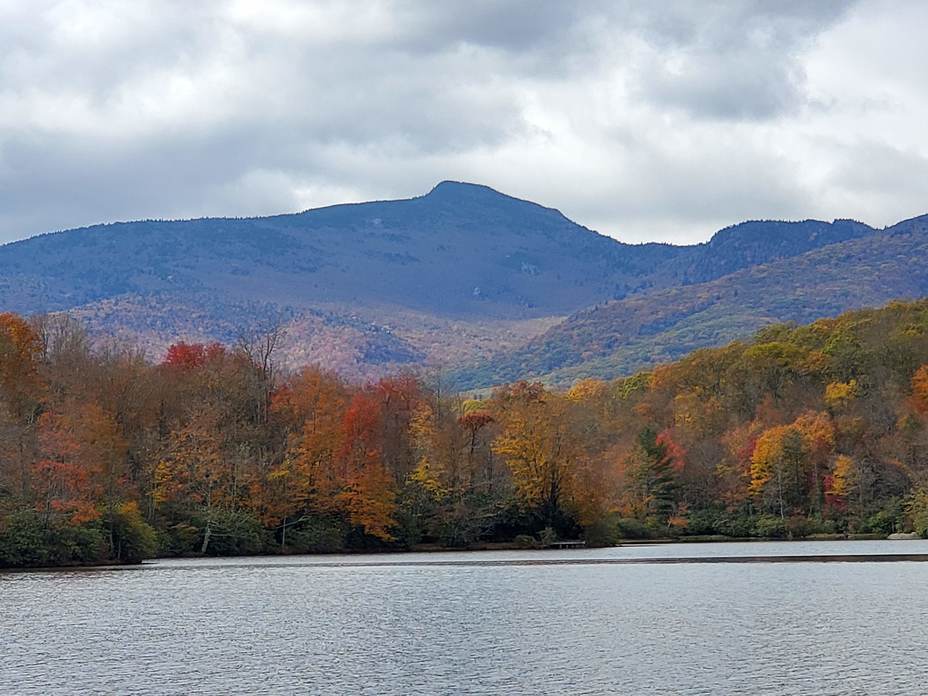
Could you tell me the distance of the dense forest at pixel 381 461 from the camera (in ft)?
271

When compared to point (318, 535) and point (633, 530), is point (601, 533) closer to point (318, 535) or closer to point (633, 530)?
point (633, 530)

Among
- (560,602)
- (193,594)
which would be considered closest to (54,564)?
(193,594)

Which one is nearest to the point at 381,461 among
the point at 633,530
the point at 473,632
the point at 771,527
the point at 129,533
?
the point at 129,533

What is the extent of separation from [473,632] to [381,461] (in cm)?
6100

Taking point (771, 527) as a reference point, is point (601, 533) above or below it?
below

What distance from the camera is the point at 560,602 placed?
52312 mm

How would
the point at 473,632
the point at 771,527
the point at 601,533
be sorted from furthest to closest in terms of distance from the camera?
the point at 771,527
the point at 601,533
the point at 473,632

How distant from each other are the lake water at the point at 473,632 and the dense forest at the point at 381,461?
462 inches

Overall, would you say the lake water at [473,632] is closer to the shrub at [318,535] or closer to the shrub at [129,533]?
the shrub at [129,533]

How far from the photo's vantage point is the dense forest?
82.6 m

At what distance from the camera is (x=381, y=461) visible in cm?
10300

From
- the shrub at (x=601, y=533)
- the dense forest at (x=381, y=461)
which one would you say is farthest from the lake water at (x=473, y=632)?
the shrub at (x=601, y=533)

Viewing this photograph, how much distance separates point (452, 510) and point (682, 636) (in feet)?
201

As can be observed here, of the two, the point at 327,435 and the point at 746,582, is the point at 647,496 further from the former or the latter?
the point at 746,582
